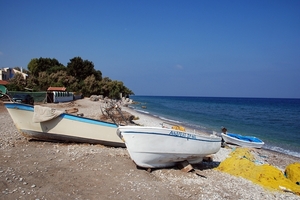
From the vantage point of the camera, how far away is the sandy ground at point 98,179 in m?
6.00

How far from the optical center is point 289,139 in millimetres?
22219

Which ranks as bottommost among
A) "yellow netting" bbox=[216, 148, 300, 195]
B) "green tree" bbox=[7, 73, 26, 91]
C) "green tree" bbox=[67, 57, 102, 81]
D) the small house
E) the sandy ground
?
"yellow netting" bbox=[216, 148, 300, 195]

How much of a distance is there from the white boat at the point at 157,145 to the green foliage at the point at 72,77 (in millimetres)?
51354

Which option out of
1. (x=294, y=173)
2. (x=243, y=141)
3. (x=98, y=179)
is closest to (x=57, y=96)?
(x=243, y=141)

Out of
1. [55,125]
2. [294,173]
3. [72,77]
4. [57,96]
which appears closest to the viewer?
[294,173]

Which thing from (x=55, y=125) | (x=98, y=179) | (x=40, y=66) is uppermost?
(x=40, y=66)

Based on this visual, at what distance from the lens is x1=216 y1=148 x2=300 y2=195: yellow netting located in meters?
8.33

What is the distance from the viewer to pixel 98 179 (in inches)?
271

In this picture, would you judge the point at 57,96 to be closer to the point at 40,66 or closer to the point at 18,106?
the point at 18,106

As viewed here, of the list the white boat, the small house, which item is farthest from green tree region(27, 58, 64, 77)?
the white boat

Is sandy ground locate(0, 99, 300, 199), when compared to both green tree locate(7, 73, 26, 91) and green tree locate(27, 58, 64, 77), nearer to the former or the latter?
green tree locate(7, 73, 26, 91)

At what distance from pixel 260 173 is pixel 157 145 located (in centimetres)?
465

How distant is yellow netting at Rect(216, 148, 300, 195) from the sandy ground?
17.3 inches

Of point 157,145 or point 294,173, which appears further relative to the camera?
point 294,173
